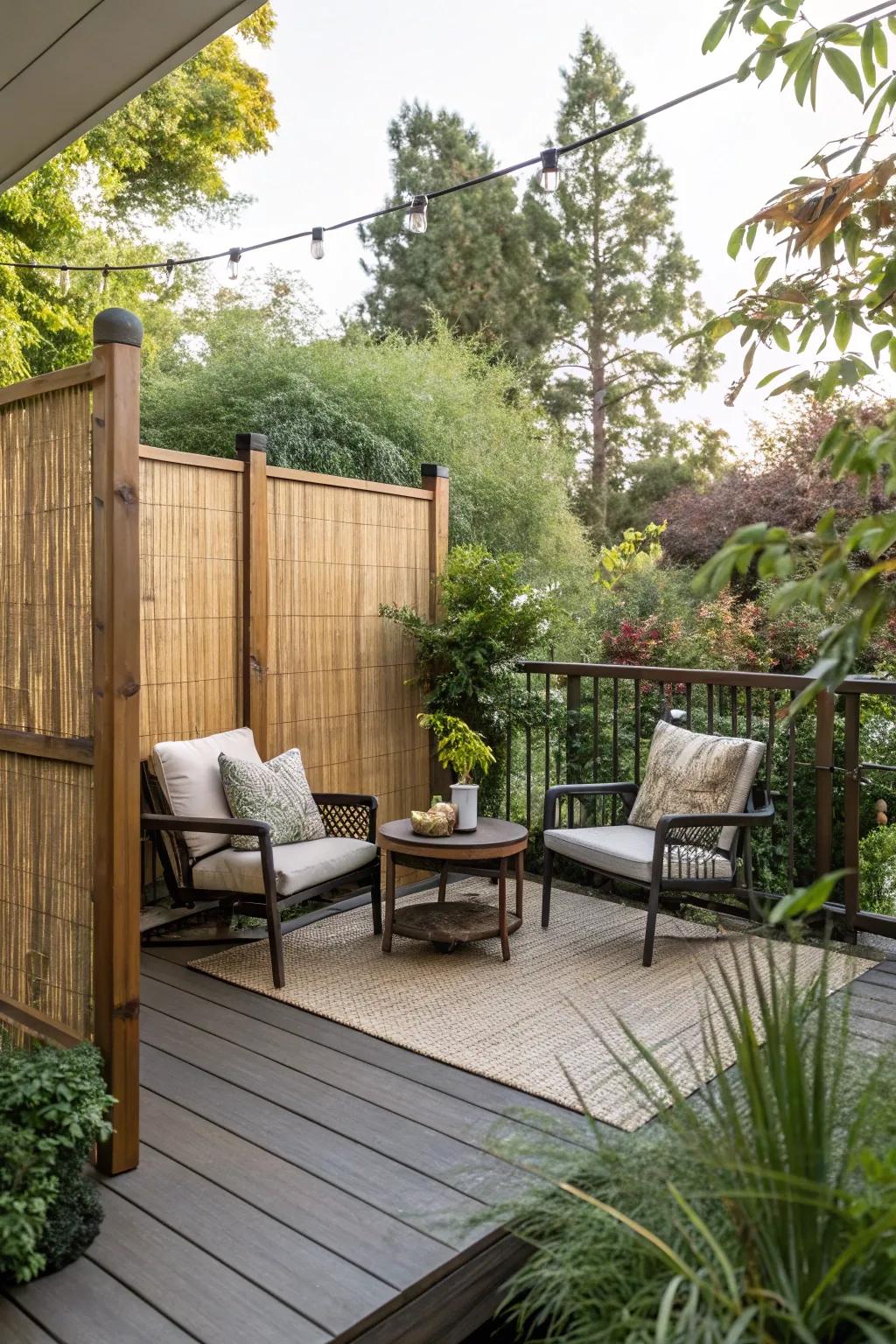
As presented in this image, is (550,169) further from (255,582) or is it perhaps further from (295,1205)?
(295,1205)

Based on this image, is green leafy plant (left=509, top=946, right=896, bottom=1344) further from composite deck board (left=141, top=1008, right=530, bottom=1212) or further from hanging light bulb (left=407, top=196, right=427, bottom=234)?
hanging light bulb (left=407, top=196, right=427, bottom=234)

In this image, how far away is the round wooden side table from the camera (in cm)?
384

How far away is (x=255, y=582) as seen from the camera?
4.32m

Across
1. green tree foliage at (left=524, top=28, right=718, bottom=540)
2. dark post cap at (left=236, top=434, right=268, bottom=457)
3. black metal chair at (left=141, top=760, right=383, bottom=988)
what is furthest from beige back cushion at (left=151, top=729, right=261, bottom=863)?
green tree foliage at (left=524, top=28, right=718, bottom=540)

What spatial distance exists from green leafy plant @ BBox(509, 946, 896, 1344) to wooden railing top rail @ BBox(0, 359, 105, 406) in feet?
6.10

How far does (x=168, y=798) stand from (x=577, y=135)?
15095 mm

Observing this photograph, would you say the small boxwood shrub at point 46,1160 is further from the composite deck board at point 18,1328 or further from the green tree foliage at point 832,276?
the green tree foliage at point 832,276

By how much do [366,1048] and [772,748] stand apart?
2121 mm

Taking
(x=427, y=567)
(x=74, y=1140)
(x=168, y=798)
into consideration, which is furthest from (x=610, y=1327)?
(x=427, y=567)

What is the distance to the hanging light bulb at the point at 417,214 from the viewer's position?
480 cm

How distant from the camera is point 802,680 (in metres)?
4.09

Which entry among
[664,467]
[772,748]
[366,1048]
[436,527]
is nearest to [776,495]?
[436,527]

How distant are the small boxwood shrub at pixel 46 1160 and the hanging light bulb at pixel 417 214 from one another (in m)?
3.99

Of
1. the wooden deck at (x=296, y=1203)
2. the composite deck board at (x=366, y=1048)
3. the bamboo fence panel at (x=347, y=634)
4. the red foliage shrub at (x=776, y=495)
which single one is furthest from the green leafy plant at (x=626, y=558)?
the wooden deck at (x=296, y=1203)
